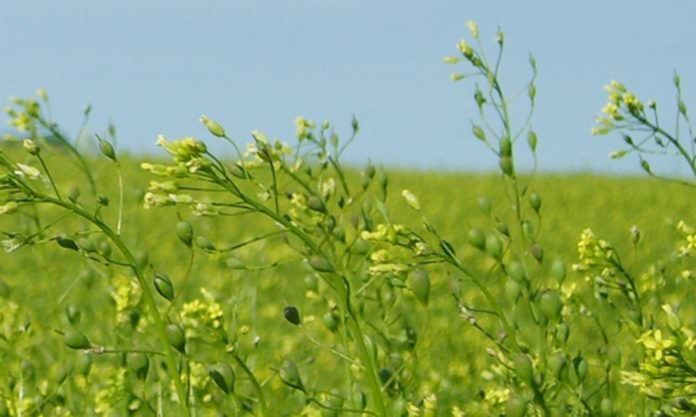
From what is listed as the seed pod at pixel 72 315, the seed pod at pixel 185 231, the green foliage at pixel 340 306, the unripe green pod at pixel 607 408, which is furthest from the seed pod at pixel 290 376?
the seed pod at pixel 72 315

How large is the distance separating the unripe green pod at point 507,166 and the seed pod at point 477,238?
0.47 meters

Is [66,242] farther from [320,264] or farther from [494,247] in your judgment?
[494,247]

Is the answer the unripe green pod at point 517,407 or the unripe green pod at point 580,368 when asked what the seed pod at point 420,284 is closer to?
the unripe green pod at point 517,407

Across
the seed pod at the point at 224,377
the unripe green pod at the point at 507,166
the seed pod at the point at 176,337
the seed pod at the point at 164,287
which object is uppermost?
the unripe green pod at the point at 507,166

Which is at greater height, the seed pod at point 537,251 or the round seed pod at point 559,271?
the seed pod at point 537,251

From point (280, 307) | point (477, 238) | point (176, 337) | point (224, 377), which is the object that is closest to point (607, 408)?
point (477, 238)

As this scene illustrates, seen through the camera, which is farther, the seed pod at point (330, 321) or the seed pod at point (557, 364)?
the seed pod at point (330, 321)

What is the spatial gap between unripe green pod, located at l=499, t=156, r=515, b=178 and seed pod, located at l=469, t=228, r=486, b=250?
467 mm

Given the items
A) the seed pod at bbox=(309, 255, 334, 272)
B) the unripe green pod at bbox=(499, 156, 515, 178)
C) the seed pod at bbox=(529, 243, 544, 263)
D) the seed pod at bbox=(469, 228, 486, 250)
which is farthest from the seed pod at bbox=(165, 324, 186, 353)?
the unripe green pod at bbox=(499, 156, 515, 178)

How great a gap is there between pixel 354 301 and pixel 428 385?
156cm

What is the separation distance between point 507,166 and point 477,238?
52 cm

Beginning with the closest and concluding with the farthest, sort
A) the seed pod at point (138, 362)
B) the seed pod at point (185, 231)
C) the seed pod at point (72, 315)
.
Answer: the seed pod at point (185, 231) < the seed pod at point (138, 362) < the seed pod at point (72, 315)

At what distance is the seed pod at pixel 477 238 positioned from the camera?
115 inches

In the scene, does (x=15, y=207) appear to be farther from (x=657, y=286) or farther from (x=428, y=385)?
(x=428, y=385)
